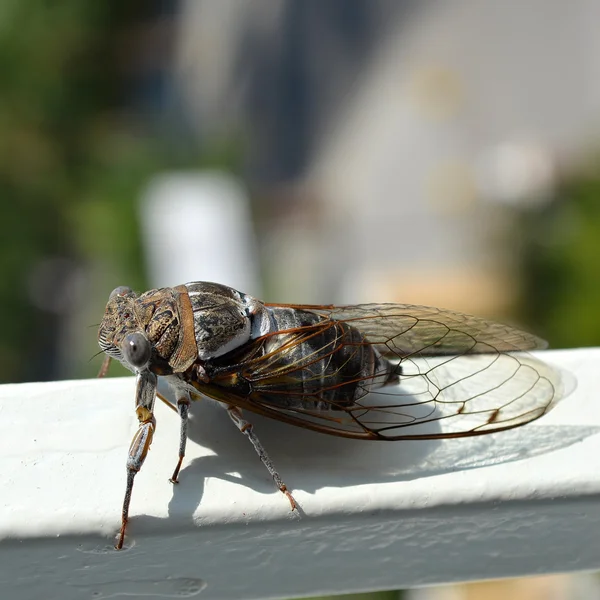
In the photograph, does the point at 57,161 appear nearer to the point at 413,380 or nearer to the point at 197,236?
the point at 197,236

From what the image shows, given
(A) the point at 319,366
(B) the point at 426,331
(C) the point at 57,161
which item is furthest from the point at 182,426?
(C) the point at 57,161

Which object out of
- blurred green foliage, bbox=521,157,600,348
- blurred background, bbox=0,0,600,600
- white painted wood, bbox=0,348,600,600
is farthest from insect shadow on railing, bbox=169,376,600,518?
blurred green foliage, bbox=521,157,600,348

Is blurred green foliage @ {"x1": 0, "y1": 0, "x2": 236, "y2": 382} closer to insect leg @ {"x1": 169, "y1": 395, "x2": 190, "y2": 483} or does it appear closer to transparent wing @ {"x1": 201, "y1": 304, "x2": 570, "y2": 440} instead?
transparent wing @ {"x1": 201, "y1": 304, "x2": 570, "y2": 440}

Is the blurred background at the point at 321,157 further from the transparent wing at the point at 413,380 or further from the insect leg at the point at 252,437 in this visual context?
the insect leg at the point at 252,437

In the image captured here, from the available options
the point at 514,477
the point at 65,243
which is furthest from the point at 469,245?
the point at 514,477


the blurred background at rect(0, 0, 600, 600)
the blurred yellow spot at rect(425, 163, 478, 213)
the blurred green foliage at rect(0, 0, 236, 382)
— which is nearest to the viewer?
the blurred background at rect(0, 0, 600, 600)

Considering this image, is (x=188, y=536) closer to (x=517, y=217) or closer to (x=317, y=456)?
(x=317, y=456)
